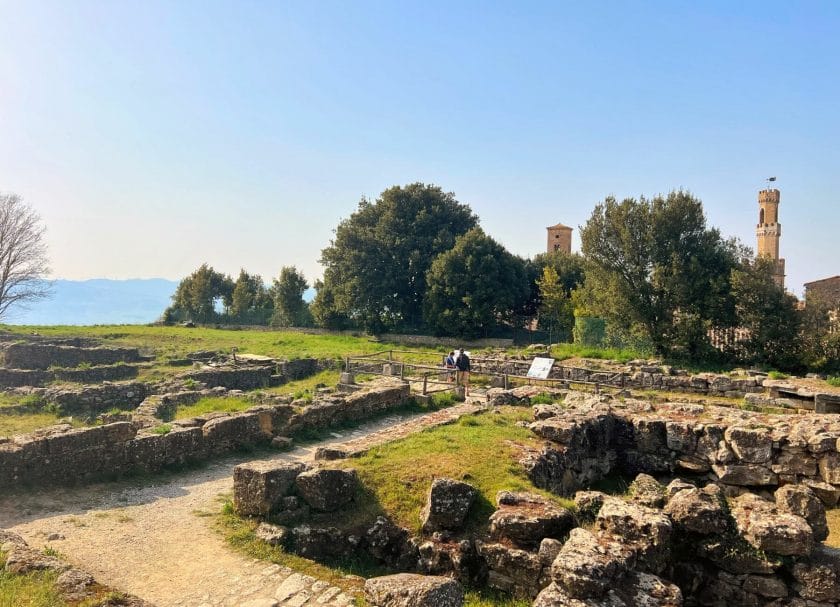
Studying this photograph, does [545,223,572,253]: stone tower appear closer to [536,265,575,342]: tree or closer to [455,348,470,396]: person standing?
[536,265,575,342]: tree

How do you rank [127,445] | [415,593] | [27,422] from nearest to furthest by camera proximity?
[415,593], [127,445], [27,422]

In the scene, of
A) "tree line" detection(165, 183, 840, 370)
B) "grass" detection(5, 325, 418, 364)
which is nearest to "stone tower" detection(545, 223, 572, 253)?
"tree line" detection(165, 183, 840, 370)

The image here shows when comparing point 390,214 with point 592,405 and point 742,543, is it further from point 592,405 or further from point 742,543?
point 742,543

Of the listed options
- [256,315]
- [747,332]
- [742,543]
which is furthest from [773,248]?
[742,543]

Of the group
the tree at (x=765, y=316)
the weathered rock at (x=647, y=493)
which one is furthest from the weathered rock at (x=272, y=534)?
the tree at (x=765, y=316)

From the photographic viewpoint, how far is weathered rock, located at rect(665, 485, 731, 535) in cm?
793

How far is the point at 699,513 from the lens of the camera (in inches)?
314

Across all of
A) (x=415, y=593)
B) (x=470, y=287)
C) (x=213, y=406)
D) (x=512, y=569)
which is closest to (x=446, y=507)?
→ (x=512, y=569)

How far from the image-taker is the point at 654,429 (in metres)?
13.4

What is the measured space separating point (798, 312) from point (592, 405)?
19114mm

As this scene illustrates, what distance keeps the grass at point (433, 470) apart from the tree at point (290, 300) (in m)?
52.2

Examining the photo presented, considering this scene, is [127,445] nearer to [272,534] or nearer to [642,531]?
[272,534]

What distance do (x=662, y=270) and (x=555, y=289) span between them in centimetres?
1915

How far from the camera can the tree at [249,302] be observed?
68.7 m
